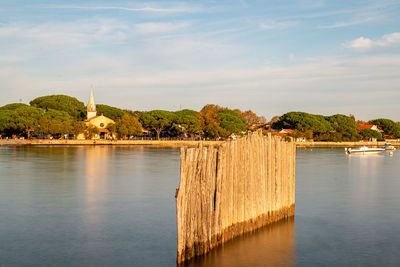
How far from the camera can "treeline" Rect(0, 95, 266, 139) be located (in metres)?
112

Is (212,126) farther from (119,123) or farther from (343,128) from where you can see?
(343,128)

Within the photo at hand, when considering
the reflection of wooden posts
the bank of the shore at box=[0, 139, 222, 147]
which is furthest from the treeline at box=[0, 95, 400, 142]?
the reflection of wooden posts

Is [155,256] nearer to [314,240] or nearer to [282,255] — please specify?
[282,255]

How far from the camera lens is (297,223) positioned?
688 inches

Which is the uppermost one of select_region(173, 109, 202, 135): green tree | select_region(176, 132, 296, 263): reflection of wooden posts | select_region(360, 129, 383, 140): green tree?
select_region(173, 109, 202, 135): green tree

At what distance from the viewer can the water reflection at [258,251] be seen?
1225 cm

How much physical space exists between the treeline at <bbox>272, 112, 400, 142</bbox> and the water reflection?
119787 millimetres

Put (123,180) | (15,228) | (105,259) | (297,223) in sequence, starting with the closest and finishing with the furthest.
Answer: (105,259)
(15,228)
(297,223)
(123,180)

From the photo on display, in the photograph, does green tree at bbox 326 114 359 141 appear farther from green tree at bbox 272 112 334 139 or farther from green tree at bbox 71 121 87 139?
green tree at bbox 71 121 87 139

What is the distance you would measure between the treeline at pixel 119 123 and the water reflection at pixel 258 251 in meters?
103

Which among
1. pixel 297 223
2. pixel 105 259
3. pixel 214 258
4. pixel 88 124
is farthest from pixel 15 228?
pixel 88 124

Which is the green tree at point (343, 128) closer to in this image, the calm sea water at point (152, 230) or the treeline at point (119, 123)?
the treeline at point (119, 123)

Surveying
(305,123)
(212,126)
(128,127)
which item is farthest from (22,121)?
(305,123)

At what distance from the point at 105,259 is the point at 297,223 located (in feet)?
27.1
